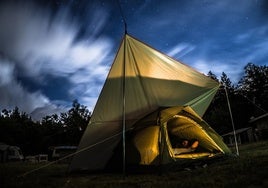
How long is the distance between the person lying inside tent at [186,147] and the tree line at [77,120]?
3197 cm

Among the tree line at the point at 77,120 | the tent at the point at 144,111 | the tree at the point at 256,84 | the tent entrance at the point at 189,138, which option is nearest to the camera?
the tent at the point at 144,111

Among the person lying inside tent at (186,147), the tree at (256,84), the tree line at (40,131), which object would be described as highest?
the tree at (256,84)

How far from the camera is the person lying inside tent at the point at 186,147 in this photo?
8126 mm

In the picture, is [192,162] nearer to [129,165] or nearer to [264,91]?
[129,165]

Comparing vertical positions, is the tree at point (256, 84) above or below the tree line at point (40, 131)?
above

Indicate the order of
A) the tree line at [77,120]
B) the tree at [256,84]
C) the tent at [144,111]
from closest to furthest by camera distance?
the tent at [144,111] → the tree line at [77,120] → the tree at [256,84]

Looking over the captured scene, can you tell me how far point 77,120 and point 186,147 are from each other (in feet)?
180

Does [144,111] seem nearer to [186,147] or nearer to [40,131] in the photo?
[186,147]

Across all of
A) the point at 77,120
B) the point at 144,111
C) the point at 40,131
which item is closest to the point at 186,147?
the point at 144,111

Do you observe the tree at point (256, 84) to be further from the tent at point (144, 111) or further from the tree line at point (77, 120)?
the tent at point (144, 111)

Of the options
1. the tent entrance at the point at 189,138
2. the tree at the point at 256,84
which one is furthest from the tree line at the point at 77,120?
the tent entrance at the point at 189,138

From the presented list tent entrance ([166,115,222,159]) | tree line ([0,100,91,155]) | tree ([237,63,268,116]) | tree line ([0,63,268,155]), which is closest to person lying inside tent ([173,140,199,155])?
tent entrance ([166,115,222,159])

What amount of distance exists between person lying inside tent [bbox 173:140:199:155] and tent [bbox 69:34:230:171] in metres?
0.22

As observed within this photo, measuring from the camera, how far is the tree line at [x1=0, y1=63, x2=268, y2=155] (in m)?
46.5
